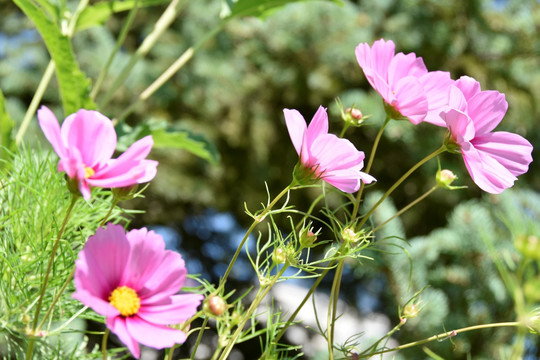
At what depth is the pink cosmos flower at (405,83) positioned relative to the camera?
0.26 m

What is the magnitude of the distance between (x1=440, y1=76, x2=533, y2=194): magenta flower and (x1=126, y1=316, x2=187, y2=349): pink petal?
0.14m

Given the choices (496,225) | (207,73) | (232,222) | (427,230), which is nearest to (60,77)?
(496,225)

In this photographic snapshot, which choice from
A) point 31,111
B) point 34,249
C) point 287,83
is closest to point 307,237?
point 34,249

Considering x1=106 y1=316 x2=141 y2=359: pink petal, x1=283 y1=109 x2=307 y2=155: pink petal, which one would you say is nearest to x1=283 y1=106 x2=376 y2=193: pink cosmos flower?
x1=283 y1=109 x2=307 y2=155: pink petal

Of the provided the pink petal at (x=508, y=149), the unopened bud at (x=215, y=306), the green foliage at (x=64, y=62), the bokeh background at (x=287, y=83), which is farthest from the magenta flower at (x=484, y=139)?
the bokeh background at (x=287, y=83)

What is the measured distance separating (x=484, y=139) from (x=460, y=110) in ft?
0.14

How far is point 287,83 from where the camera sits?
157cm

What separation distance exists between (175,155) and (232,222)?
37cm

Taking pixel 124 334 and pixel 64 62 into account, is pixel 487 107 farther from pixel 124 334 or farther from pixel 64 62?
pixel 64 62

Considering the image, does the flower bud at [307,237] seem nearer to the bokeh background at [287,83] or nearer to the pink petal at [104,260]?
the pink petal at [104,260]

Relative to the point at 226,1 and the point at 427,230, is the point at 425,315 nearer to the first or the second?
the point at 226,1

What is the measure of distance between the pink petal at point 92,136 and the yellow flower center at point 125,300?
51 mm

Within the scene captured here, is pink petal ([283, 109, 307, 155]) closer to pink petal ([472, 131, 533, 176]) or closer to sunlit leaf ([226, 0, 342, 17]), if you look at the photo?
pink petal ([472, 131, 533, 176])

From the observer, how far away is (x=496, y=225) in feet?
3.35
